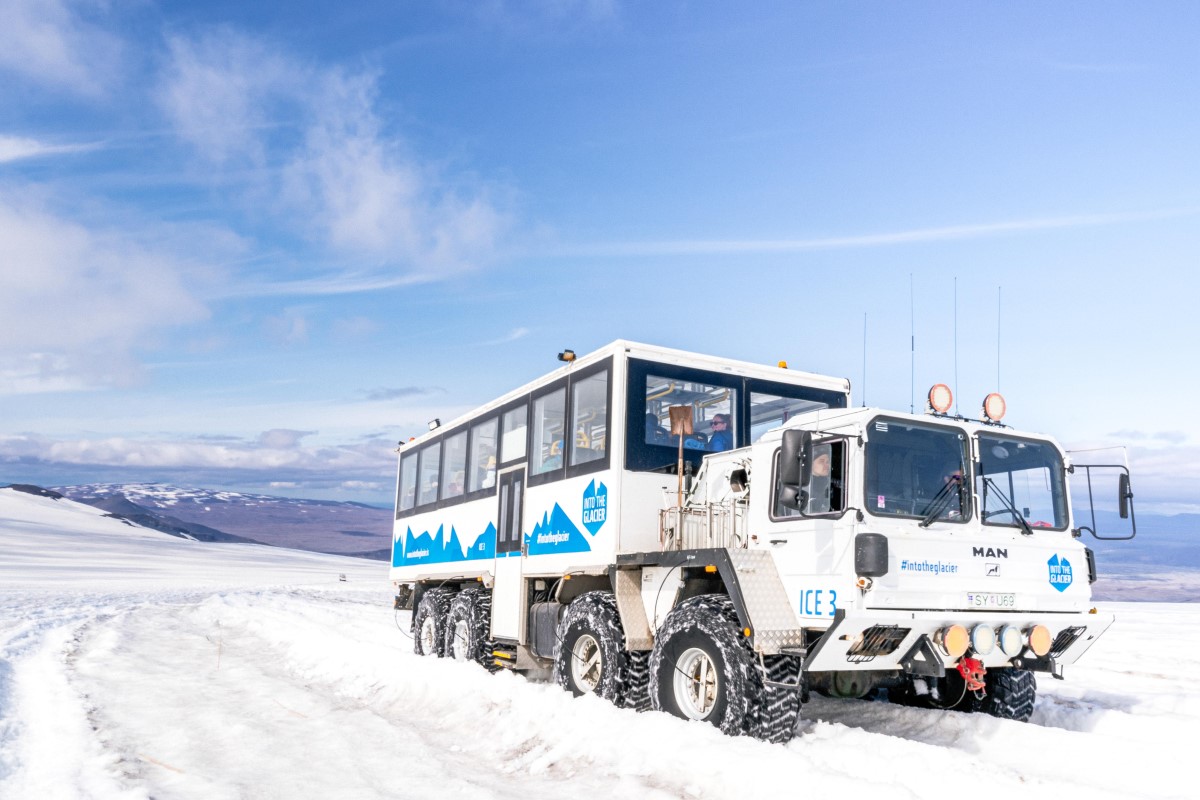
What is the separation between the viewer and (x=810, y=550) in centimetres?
714

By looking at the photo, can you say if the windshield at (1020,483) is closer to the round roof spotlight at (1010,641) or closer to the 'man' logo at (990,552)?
the 'man' logo at (990,552)

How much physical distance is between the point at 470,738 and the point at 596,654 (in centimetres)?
177

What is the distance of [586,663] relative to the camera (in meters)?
9.55

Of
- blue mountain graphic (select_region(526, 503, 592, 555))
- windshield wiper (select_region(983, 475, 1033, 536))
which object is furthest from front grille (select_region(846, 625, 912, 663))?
blue mountain graphic (select_region(526, 503, 592, 555))

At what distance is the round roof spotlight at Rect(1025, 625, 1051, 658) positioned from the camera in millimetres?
7250

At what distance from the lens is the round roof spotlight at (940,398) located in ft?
25.4

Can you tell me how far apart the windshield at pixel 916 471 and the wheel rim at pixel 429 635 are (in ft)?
29.0

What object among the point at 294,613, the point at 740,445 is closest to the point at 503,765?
the point at 740,445

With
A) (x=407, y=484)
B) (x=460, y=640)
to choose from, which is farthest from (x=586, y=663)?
(x=407, y=484)

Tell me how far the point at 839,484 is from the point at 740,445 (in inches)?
109

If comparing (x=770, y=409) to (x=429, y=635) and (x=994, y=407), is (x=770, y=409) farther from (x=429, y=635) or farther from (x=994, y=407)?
(x=429, y=635)

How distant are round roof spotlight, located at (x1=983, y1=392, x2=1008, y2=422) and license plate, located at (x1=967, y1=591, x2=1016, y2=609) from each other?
1562 mm

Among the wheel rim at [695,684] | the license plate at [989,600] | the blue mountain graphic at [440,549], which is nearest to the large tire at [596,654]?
the wheel rim at [695,684]

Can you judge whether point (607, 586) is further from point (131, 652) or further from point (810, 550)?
point (131, 652)
